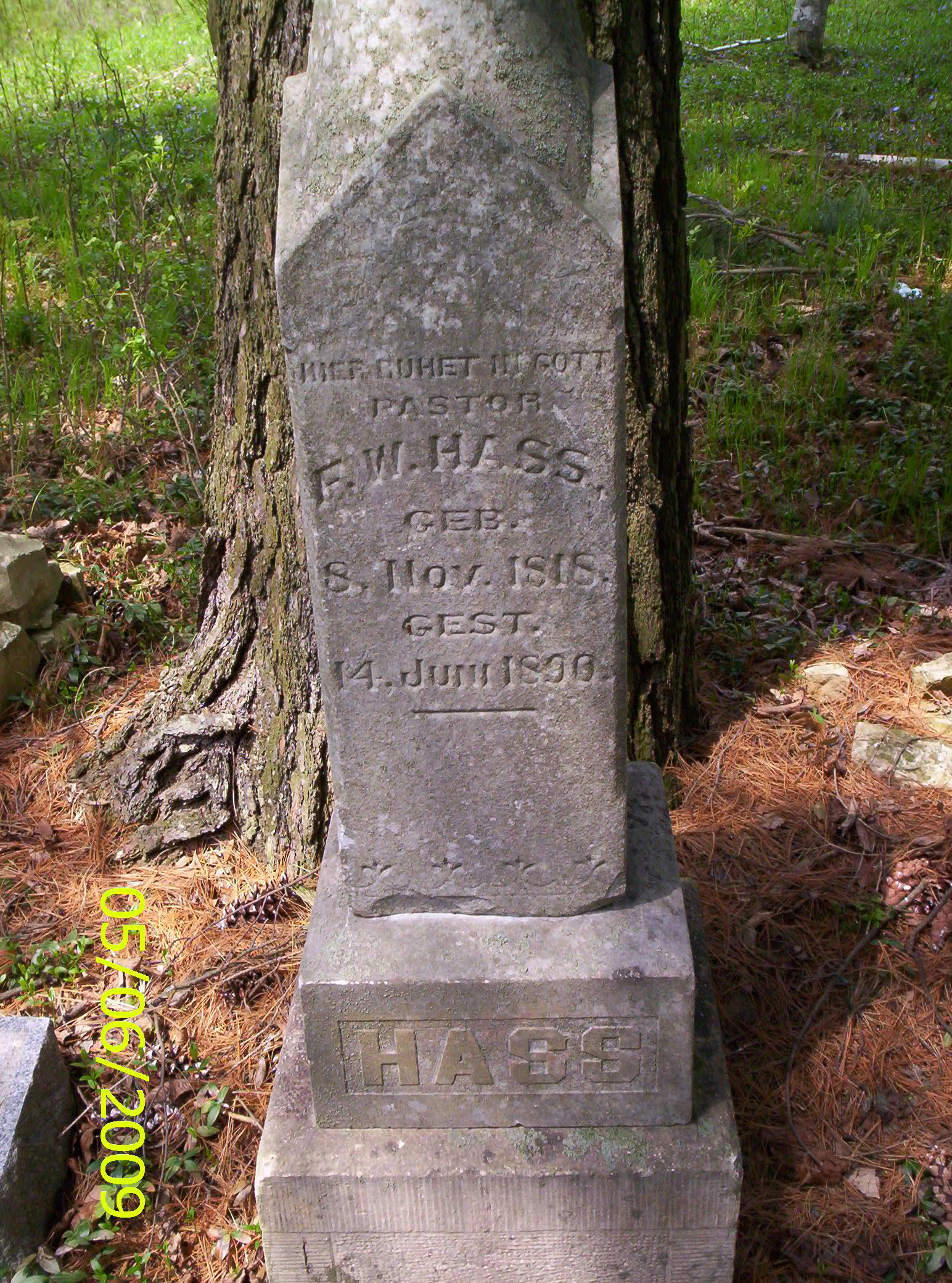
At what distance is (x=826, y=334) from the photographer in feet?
15.2

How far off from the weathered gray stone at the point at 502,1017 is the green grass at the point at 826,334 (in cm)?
249

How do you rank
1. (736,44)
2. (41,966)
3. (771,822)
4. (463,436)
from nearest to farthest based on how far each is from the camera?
1. (463,436)
2. (41,966)
3. (771,822)
4. (736,44)

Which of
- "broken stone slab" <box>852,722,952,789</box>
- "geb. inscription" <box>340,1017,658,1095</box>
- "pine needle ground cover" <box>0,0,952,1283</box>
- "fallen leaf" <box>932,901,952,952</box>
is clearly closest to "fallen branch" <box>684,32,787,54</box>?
"pine needle ground cover" <box>0,0,952,1283</box>

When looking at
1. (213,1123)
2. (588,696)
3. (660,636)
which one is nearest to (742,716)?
(660,636)

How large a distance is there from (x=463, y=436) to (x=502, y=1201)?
4.56 ft

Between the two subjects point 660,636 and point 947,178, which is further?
point 947,178

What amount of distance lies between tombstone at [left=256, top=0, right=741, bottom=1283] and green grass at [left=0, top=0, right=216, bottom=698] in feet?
6.70

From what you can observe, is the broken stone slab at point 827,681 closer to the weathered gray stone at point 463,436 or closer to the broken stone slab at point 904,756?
the broken stone slab at point 904,756

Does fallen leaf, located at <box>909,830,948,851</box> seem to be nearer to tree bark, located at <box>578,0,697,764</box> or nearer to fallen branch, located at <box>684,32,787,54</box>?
tree bark, located at <box>578,0,697,764</box>

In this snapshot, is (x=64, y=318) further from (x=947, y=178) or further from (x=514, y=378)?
(x=947, y=178)

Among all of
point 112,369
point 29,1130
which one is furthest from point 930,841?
point 112,369

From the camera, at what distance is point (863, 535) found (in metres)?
3.96

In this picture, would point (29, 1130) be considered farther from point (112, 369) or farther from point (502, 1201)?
point (112, 369)

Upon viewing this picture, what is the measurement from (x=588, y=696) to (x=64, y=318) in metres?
4.05
